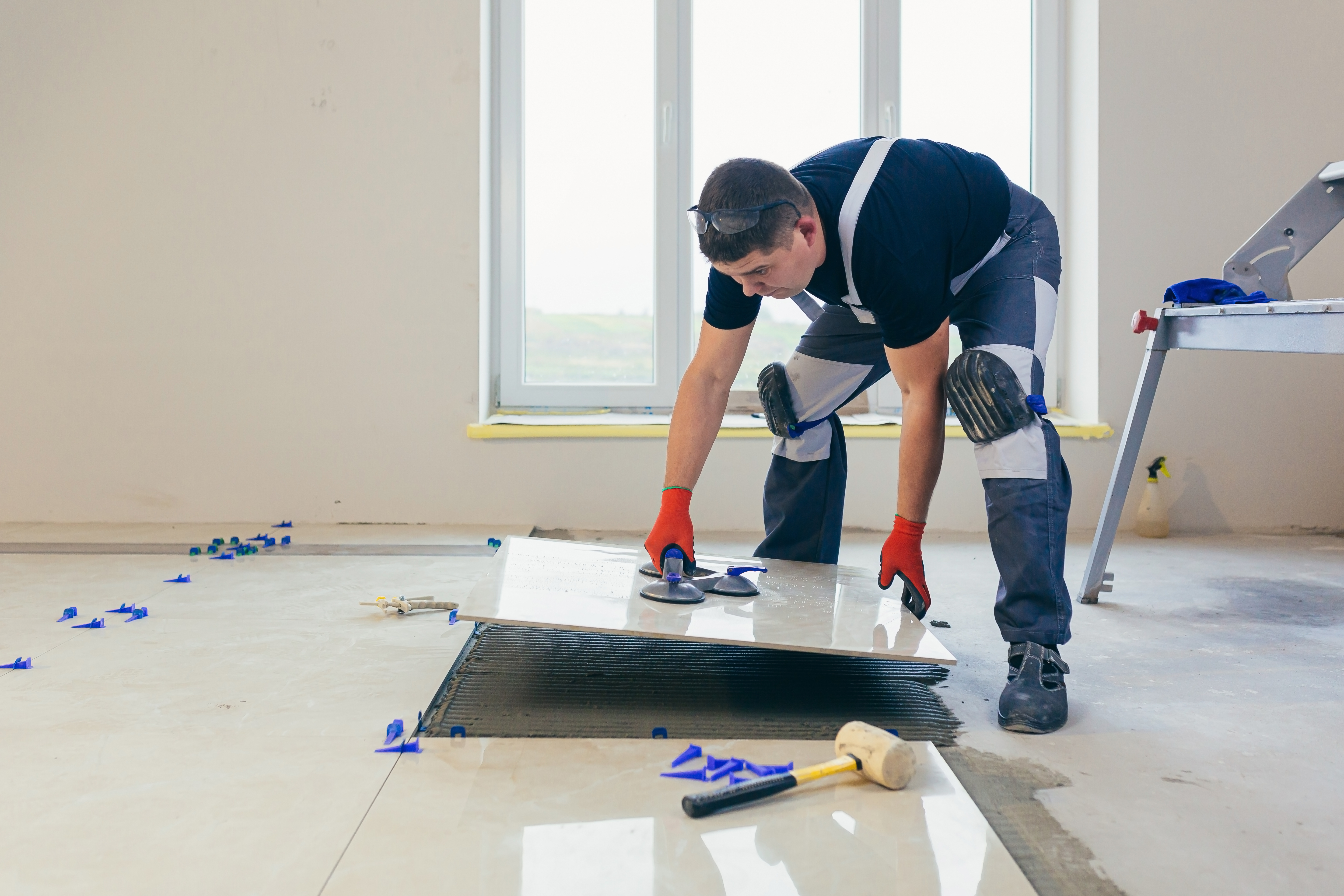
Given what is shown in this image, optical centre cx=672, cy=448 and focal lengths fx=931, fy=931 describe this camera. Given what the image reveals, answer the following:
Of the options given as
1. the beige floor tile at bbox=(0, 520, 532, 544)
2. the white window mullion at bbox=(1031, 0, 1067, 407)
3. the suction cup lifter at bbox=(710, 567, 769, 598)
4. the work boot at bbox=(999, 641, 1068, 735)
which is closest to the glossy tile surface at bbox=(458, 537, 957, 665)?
the suction cup lifter at bbox=(710, 567, 769, 598)

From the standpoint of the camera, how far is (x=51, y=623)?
72.5 inches

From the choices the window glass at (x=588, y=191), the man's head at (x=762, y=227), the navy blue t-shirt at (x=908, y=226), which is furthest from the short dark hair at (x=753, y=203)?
the window glass at (x=588, y=191)

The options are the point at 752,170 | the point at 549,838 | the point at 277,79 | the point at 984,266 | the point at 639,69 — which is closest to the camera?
the point at 549,838

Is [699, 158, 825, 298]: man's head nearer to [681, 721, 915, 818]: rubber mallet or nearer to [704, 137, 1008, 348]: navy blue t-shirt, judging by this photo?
[704, 137, 1008, 348]: navy blue t-shirt

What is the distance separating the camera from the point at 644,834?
3.32 ft

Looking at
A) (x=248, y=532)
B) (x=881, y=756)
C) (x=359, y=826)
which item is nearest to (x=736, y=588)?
(x=881, y=756)

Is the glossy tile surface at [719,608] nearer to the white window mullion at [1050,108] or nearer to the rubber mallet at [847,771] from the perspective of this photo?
the rubber mallet at [847,771]

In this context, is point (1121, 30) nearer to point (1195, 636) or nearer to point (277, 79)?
point (1195, 636)

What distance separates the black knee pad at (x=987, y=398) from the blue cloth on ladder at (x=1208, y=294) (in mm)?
735

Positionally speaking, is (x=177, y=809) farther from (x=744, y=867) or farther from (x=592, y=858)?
(x=744, y=867)

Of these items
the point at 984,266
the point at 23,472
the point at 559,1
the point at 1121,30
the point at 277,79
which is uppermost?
the point at 559,1

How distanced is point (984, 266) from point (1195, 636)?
0.90m

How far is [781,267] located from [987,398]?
0.40 m

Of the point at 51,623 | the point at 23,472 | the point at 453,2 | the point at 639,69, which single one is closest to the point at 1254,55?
the point at 639,69
